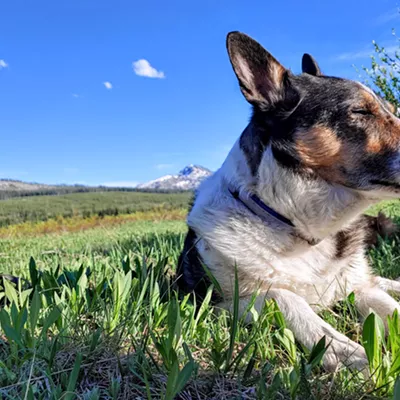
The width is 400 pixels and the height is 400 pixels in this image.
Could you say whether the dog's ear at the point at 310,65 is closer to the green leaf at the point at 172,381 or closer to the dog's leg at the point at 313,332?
the dog's leg at the point at 313,332

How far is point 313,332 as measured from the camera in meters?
1.88

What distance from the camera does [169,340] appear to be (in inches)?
60.1

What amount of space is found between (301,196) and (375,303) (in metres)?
0.75

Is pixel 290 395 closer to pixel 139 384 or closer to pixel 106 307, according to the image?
pixel 139 384

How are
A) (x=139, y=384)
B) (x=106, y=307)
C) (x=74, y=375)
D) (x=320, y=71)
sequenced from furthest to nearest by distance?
1. (x=320, y=71)
2. (x=106, y=307)
3. (x=139, y=384)
4. (x=74, y=375)

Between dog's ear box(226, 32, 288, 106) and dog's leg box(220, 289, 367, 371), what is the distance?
4.09 feet

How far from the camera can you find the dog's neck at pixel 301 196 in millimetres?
2453

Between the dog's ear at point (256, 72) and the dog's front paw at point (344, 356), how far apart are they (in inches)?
59.8

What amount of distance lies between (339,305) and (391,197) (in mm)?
717

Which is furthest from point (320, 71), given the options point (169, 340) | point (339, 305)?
point (169, 340)

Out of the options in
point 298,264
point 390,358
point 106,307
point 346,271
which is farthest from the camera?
point 346,271

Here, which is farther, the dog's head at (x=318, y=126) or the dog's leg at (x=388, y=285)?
the dog's leg at (x=388, y=285)

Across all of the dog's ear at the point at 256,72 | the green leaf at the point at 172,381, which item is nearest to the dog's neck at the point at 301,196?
the dog's ear at the point at 256,72

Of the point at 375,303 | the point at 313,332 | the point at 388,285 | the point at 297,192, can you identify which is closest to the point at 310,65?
the point at 297,192
